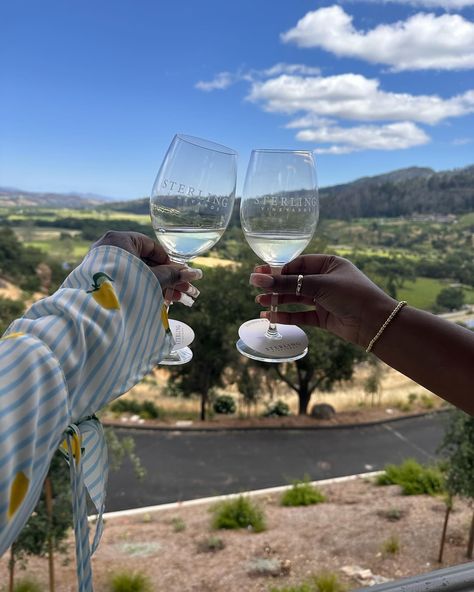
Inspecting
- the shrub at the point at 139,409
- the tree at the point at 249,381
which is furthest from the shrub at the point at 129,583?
the shrub at the point at 139,409

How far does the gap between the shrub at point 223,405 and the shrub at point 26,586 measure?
8.43m

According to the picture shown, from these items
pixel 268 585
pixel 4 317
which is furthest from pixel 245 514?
pixel 4 317

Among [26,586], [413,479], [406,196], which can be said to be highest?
[406,196]

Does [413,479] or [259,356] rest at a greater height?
[259,356]

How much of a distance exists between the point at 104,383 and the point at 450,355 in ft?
1.67

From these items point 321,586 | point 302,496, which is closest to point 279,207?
point 321,586

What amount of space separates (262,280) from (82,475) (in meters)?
0.46

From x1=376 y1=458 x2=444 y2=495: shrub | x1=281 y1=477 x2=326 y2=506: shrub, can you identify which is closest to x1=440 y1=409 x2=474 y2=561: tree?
x1=376 y1=458 x2=444 y2=495: shrub

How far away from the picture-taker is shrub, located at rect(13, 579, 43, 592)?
14.3ft

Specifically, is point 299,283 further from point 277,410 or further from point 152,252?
point 277,410

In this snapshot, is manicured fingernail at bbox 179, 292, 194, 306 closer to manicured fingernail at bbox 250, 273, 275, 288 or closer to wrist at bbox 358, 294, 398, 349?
manicured fingernail at bbox 250, 273, 275, 288

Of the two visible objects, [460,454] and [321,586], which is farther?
[460,454]

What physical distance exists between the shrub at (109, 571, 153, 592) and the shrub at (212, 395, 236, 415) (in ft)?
26.7

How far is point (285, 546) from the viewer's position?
564 centimetres
